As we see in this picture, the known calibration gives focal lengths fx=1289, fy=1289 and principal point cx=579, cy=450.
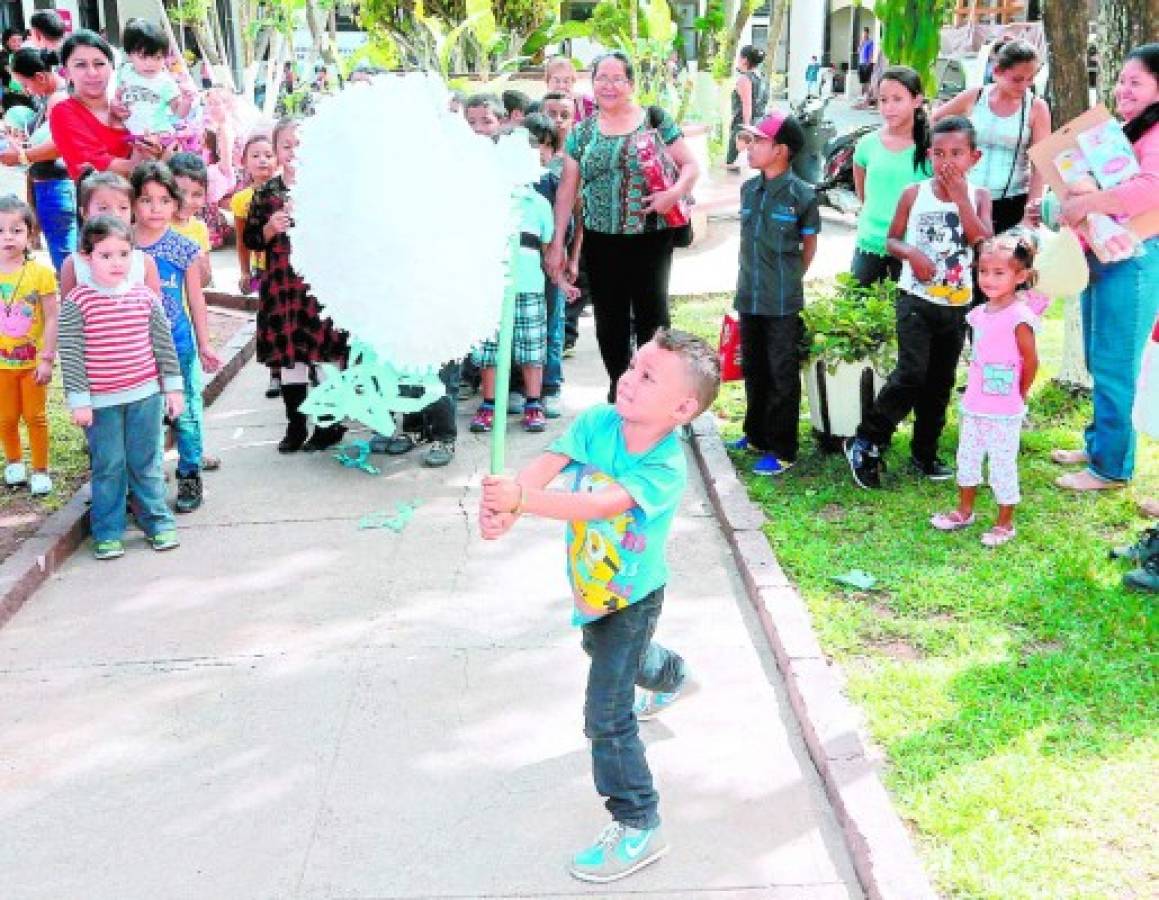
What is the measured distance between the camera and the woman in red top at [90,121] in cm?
675

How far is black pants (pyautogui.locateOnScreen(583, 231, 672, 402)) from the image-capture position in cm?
635

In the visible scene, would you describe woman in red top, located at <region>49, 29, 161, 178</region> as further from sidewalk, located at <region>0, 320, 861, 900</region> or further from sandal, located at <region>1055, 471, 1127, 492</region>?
sandal, located at <region>1055, 471, 1127, 492</region>

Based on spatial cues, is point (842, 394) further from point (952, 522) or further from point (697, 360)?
point (697, 360)

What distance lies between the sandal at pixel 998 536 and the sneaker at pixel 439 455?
2.60 metres

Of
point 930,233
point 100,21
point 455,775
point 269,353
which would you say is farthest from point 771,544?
point 100,21

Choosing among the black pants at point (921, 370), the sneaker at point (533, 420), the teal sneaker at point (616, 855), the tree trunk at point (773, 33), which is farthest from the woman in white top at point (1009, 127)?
the tree trunk at point (773, 33)

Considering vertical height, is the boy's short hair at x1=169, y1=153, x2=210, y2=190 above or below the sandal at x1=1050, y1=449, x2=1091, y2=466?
above

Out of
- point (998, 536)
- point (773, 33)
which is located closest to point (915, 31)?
point (773, 33)

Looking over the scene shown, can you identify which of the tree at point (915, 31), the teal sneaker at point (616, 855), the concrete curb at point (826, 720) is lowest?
the teal sneaker at point (616, 855)

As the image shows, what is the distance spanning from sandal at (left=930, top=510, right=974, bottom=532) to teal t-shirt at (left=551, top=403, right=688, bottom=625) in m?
2.46

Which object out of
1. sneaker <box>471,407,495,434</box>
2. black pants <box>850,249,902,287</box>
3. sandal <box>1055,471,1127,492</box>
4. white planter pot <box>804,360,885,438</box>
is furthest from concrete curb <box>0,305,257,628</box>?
sandal <box>1055,471,1127,492</box>

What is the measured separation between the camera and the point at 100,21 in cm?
2845

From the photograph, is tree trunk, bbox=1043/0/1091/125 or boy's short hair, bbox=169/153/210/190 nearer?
boy's short hair, bbox=169/153/210/190

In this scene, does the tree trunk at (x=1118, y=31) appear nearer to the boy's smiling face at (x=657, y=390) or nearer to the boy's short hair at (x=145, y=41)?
the boy's smiling face at (x=657, y=390)
